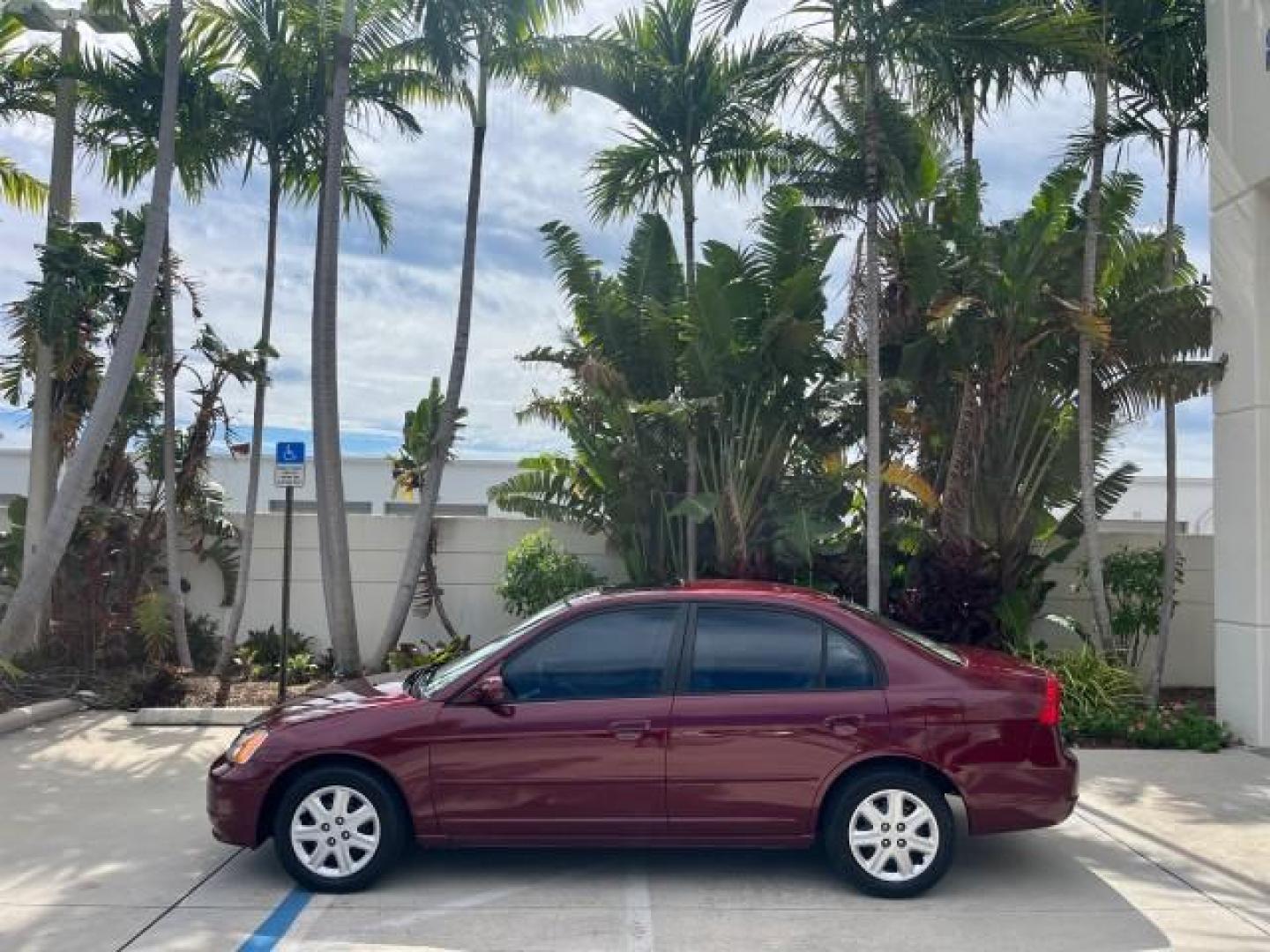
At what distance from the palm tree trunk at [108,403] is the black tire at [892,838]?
8.21 meters

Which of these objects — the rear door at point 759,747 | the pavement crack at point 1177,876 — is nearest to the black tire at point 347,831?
the rear door at point 759,747

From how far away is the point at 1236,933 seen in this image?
5.46 m

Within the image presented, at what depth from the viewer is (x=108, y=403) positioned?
11.1 meters

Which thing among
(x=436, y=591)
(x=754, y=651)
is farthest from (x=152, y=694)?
(x=754, y=651)

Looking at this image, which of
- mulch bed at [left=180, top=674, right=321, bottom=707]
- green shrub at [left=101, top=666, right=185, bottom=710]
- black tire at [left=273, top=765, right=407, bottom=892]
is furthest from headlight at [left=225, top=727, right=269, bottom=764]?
green shrub at [left=101, top=666, right=185, bottom=710]

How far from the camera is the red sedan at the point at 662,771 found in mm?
5820

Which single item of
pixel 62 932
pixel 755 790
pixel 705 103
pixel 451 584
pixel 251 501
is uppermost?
pixel 705 103

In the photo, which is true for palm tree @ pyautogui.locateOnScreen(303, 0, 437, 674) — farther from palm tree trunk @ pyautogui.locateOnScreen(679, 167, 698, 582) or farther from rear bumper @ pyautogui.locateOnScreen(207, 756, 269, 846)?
rear bumper @ pyautogui.locateOnScreen(207, 756, 269, 846)

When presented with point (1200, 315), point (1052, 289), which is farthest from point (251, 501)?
point (1200, 315)

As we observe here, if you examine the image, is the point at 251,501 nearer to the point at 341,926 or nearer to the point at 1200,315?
the point at 341,926

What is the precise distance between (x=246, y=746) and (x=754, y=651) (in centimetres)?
261

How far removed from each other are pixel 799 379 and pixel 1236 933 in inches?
307

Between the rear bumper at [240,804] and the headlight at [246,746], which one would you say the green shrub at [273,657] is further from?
the rear bumper at [240,804]

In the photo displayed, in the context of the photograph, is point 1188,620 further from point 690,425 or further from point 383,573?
point 383,573
